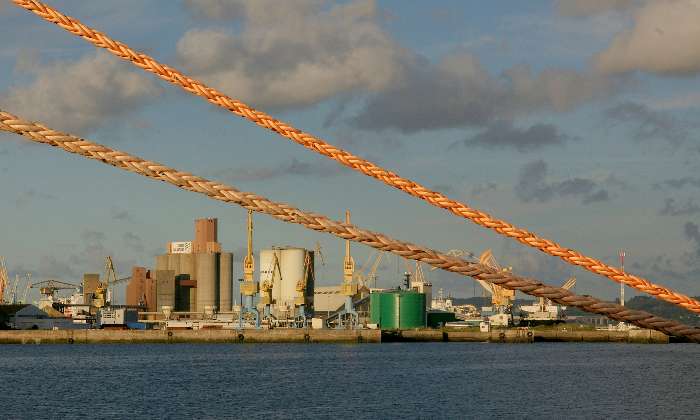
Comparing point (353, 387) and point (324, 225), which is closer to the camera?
point (324, 225)

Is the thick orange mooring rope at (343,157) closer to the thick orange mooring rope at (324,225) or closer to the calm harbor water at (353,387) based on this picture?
the thick orange mooring rope at (324,225)

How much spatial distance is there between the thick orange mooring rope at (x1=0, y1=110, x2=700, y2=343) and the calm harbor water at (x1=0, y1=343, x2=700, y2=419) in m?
58.7

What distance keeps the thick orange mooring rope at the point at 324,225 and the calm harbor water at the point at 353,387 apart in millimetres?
58655

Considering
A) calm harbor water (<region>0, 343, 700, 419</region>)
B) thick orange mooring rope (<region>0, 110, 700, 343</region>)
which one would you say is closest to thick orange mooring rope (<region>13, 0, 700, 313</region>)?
thick orange mooring rope (<region>0, 110, 700, 343</region>)

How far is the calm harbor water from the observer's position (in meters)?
70.0

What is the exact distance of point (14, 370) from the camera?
405 feet

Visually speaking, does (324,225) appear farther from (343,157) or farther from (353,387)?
(353,387)

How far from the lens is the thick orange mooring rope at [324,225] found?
6.63 metres

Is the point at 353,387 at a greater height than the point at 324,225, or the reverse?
the point at 324,225

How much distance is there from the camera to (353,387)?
8888 centimetres

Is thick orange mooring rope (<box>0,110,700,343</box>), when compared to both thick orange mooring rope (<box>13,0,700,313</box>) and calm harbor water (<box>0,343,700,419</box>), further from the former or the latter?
calm harbor water (<box>0,343,700,419</box>)

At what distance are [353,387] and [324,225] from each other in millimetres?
83328

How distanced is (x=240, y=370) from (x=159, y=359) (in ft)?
111

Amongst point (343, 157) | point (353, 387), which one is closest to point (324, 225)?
point (343, 157)
